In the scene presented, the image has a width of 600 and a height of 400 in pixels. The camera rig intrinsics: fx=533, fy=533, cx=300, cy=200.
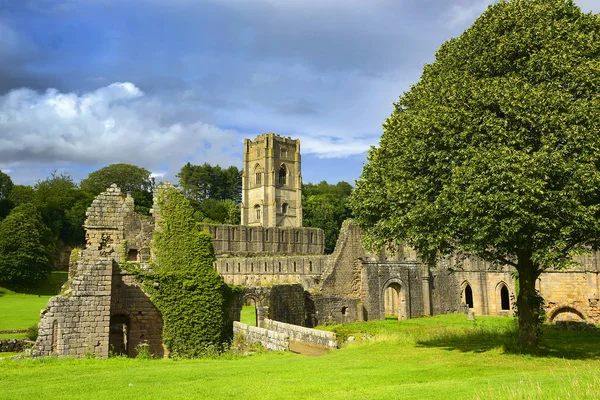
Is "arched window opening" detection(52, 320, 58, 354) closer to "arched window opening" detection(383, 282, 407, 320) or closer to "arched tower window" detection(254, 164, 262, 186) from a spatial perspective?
"arched window opening" detection(383, 282, 407, 320)

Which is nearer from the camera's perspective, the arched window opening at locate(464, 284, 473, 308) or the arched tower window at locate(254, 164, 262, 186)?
the arched window opening at locate(464, 284, 473, 308)

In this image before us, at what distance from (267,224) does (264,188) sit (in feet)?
21.5

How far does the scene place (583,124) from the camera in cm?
1256

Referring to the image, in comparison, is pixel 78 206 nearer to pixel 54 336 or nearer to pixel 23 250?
pixel 23 250

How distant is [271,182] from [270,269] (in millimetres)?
47104

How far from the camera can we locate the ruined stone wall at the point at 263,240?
5840cm

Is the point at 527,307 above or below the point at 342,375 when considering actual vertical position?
above

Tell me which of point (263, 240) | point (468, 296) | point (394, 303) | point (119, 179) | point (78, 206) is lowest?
point (394, 303)

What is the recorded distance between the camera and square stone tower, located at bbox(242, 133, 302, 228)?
94.2 m

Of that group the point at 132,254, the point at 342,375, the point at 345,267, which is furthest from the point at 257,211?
the point at 342,375

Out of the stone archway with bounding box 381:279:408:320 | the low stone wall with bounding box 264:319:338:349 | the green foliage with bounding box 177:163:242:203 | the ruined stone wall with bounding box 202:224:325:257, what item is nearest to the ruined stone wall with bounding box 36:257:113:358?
the low stone wall with bounding box 264:319:338:349

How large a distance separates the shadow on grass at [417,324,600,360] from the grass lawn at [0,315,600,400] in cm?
7

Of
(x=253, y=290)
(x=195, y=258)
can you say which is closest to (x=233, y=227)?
(x=253, y=290)

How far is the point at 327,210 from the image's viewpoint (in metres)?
96.2
